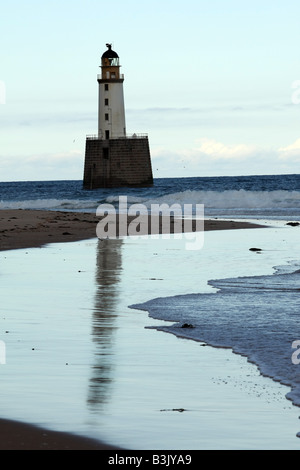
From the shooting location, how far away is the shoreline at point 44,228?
24.0 metres

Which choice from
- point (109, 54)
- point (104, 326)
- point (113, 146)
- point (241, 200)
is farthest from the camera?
point (113, 146)

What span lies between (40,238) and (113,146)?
68.2 metres

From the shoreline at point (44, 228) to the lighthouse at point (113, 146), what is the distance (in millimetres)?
52076

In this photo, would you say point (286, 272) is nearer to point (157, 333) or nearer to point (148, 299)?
point (148, 299)

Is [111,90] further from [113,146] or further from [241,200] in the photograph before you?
[241,200]

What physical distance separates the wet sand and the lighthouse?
171 feet

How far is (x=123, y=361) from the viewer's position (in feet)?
26.9

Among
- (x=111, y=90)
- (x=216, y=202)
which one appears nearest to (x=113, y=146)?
(x=111, y=90)

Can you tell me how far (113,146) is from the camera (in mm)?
92750

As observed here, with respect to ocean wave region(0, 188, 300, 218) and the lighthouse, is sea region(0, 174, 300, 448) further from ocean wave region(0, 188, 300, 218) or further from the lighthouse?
the lighthouse

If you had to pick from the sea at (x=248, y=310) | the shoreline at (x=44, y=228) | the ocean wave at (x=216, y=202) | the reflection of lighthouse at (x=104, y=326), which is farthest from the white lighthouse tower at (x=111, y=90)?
the reflection of lighthouse at (x=104, y=326)

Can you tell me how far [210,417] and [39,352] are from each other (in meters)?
2.75

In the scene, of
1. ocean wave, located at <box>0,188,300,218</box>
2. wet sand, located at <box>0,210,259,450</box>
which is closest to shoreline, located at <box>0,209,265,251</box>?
wet sand, located at <box>0,210,259,450</box>
